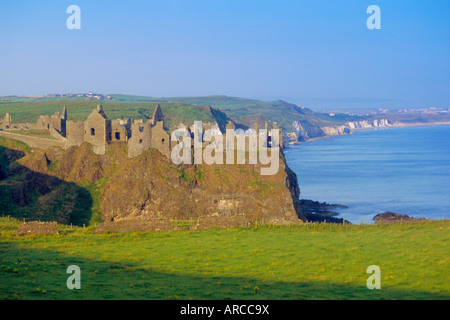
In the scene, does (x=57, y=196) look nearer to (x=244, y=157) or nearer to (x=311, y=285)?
(x=244, y=157)

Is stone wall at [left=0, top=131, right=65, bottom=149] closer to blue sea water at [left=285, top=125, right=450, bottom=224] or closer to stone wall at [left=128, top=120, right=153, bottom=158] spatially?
stone wall at [left=128, top=120, right=153, bottom=158]

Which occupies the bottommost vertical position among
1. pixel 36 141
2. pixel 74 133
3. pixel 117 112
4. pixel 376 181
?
pixel 376 181

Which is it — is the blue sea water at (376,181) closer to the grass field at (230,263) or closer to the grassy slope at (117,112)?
the grassy slope at (117,112)

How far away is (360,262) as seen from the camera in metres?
29.5

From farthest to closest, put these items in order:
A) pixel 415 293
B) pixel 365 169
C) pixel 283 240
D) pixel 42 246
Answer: pixel 365 169 → pixel 283 240 → pixel 42 246 → pixel 415 293

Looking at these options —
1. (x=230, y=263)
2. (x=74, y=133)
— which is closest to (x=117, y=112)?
(x=74, y=133)

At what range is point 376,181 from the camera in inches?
4427

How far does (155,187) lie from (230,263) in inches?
1277

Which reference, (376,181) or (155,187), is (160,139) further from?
(376,181)

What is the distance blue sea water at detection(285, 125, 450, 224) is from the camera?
3290 inches

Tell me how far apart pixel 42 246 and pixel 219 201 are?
1138 inches

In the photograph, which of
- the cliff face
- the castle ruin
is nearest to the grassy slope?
the castle ruin
